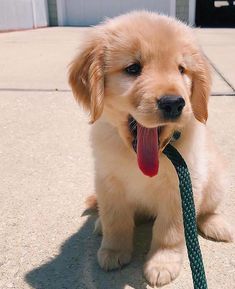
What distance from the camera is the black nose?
1903 millimetres

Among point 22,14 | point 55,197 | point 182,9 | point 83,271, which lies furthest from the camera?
point 182,9

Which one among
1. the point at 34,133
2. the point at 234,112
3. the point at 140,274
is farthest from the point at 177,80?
the point at 234,112

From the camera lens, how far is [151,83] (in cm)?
201

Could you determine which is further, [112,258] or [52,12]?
[52,12]

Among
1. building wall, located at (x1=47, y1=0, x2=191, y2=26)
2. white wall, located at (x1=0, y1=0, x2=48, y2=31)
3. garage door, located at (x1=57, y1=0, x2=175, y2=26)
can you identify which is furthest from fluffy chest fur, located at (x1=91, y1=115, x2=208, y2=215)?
building wall, located at (x1=47, y1=0, x2=191, y2=26)

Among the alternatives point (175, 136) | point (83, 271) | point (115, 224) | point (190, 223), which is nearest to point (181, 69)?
point (175, 136)

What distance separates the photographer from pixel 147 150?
2.11 meters

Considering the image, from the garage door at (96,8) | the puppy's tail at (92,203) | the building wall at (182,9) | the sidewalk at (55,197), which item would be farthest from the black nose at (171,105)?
the building wall at (182,9)

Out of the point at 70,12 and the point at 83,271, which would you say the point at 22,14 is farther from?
the point at 83,271

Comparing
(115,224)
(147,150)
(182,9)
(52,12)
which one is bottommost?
(52,12)

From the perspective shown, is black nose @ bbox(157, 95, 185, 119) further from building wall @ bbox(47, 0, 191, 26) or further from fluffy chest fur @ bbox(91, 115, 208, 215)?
building wall @ bbox(47, 0, 191, 26)

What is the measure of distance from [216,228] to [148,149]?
31.3 inches

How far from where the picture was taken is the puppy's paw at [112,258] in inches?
91.7

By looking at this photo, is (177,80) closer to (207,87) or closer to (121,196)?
(207,87)
